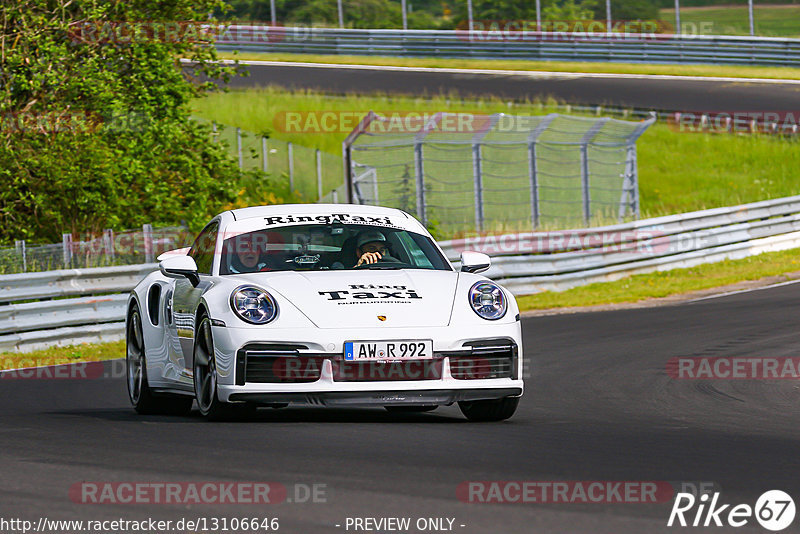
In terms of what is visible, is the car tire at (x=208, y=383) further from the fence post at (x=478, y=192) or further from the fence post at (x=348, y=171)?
the fence post at (x=478, y=192)

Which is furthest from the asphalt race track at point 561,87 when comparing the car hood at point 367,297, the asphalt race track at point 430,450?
the car hood at point 367,297

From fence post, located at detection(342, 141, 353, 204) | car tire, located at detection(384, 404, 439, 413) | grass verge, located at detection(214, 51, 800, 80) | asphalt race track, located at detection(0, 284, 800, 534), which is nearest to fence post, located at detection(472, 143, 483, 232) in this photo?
fence post, located at detection(342, 141, 353, 204)

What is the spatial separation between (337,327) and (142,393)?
2232 millimetres

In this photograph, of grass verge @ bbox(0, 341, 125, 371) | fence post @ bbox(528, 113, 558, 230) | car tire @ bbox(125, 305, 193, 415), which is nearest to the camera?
car tire @ bbox(125, 305, 193, 415)

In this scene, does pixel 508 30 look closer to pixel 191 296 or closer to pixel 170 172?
pixel 170 172

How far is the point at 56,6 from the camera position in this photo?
20922 mm

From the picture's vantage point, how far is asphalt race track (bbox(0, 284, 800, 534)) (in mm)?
5289

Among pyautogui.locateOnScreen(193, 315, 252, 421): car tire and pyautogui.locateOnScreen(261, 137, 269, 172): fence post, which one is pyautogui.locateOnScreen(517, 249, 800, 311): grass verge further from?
pyautogui.locateOnScreen(193, 315, 252, 421): car tire

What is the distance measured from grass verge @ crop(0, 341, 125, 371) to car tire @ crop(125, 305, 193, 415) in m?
4.33

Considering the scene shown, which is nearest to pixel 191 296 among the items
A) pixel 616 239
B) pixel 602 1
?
pixel 616 239

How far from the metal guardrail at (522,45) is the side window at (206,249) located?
30.1 m

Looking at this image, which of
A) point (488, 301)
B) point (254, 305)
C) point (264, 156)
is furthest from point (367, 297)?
point (264, 156)

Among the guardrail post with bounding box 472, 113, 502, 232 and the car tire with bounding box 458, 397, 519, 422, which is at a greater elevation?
the car tire with bounding box 458, 397, 519, 422

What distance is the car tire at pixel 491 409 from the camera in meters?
8.39
